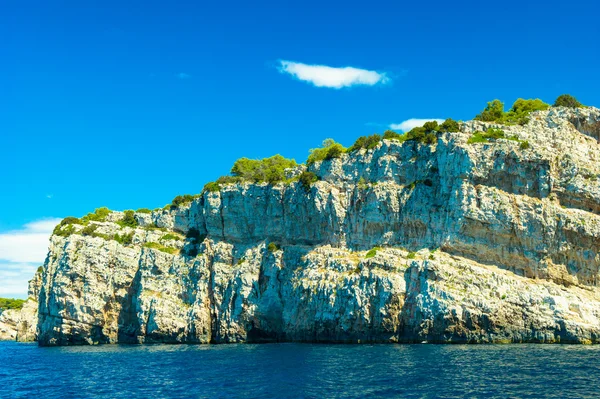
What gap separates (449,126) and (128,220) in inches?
2185

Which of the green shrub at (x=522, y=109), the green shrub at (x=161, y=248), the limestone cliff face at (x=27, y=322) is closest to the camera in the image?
the green shrub at (x=522, y=109)

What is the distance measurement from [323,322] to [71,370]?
28022 millimetres

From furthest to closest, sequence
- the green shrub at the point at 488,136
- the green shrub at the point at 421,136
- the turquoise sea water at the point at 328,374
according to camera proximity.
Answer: the green shrub at the point at 421,136 < the green shrub at the point at 488,136 < the turquoise sea water at the point at 328,374

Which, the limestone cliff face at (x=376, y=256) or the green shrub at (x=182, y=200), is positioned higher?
the green shrub at (x=182, y=200)

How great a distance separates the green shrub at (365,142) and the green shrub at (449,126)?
8.89 m

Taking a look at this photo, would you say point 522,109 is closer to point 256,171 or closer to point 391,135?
point 391,135

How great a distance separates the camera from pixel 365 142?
74750 millimetres

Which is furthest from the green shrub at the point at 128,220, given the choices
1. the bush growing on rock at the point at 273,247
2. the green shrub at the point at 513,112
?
the green shrub at the point at 513,112

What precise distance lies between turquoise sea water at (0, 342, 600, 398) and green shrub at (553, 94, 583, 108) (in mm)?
33358

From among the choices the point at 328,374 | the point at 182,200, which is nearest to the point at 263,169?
the point at 182,200

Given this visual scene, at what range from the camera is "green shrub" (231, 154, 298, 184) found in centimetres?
7938

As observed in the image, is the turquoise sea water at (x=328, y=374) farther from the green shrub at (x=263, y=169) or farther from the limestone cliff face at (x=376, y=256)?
the green shrub at (x=263, y=169)

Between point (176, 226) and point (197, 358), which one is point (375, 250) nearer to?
point (197, 358)

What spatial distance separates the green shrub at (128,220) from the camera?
290 feet
